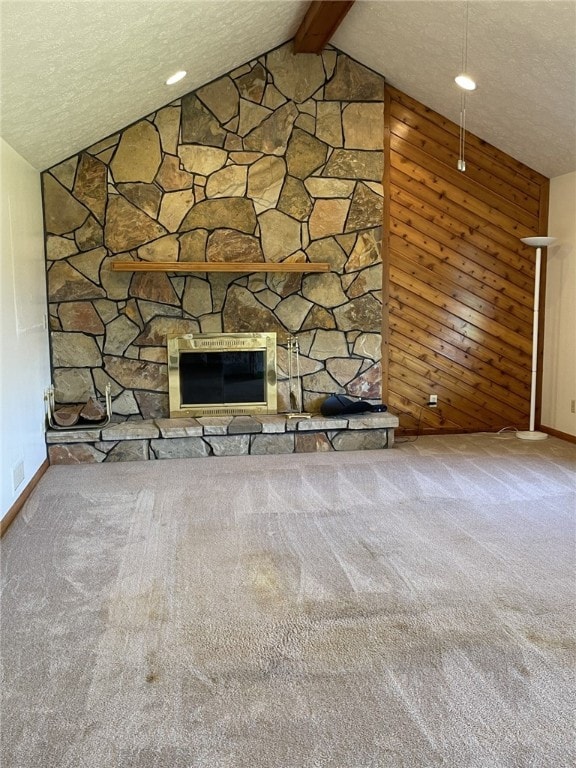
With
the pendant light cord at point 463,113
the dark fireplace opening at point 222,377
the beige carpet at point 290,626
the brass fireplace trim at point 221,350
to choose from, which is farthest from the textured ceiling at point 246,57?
the beige carpet at point 290,626

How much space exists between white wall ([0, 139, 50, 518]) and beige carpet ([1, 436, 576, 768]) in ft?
1.11

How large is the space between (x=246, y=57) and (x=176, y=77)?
0.78 metres

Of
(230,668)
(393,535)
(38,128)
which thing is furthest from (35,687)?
(38,128)

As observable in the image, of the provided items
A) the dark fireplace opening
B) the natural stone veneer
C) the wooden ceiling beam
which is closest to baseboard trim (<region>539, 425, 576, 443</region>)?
the natural stone veneer

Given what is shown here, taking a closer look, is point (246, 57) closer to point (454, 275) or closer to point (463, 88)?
point (463, 88)

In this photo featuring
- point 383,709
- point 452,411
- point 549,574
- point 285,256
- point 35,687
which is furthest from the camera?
point 452,411

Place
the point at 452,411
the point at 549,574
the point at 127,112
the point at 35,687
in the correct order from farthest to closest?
the point at 452,411 → the point at 127,112 → the point at 549,574 → the point at 35,687

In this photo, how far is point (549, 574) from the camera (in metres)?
→ 2.74

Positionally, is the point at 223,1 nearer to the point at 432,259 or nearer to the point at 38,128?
the point at 38,128

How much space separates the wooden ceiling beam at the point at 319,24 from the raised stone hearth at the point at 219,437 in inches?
114

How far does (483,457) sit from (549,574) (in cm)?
207

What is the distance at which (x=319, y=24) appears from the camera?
4.36 m

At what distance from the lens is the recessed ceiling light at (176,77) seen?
14.2 ft

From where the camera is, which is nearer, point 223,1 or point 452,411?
point 223,1
